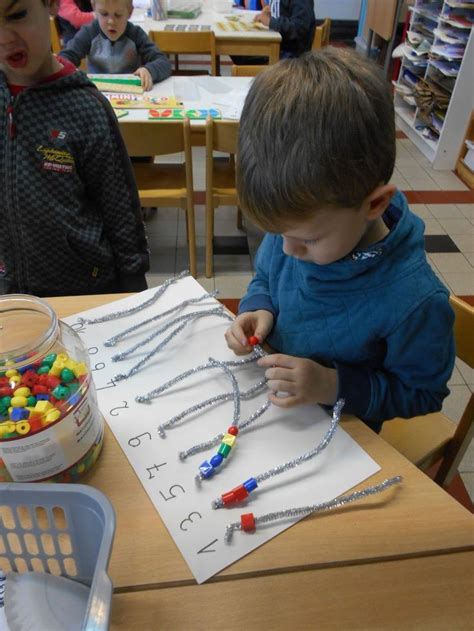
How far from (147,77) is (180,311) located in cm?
176

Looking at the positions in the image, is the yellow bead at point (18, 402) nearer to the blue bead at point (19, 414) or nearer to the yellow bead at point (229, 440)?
the blue bead at point (19, 414)

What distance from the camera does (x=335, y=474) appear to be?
1.92 feet

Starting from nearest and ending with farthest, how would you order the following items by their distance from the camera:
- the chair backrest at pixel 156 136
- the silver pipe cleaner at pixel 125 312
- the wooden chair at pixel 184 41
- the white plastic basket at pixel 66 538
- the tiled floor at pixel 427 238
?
1. the white plastic basket at pixel 66 538
2. the silver pipe cleaner at pixel 125 312
3. the chair backrest at pixel 156 136
4. the tiled floor at pixel 427 238
5. the wooden chair at pixel 184 41

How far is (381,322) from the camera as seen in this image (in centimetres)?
68

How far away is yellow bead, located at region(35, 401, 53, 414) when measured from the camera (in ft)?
1.62

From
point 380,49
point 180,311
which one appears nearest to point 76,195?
point 180,311

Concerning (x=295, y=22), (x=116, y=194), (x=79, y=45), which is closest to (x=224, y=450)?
(x=116, y=194)

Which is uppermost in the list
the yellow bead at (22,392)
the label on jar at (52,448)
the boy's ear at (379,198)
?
the boy's ear at (379,198)

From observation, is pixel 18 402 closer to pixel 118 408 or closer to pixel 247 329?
pixel 118 408

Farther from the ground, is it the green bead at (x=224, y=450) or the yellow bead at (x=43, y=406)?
the yellow bead at (x=43, y=406)

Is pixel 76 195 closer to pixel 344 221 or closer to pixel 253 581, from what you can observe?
pixel 344 221

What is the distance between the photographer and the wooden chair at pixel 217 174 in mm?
1831

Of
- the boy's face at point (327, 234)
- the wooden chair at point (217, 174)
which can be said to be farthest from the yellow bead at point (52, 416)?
the wooden chair at point (217, 174)

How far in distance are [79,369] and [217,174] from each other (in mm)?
1835
